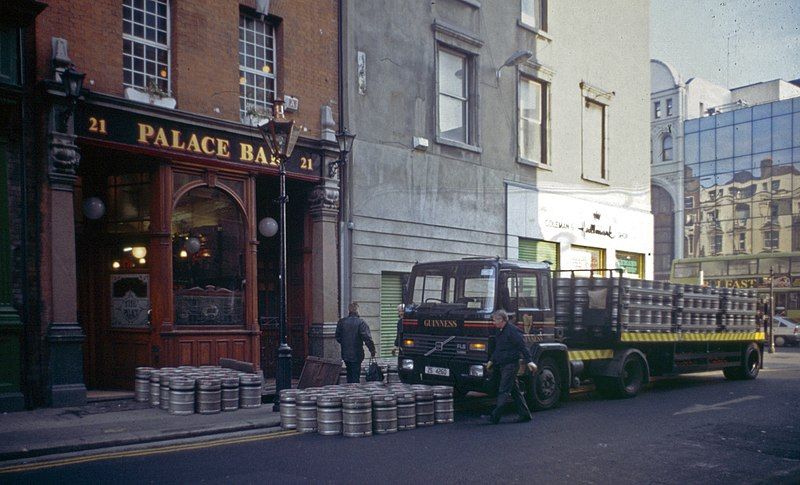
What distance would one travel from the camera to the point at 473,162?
19891 millimetres

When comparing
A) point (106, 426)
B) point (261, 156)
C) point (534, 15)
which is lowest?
point (106, 426)

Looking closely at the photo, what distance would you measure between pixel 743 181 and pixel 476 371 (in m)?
62.9

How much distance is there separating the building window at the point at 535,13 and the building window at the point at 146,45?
1183 cm

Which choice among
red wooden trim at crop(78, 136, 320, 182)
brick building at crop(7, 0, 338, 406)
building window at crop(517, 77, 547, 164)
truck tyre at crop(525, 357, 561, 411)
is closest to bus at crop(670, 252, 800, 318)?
building window at crop(517, 77, 547, 164)

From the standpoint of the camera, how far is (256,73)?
1525 cm

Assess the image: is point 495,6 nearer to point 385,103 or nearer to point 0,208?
point 385,103

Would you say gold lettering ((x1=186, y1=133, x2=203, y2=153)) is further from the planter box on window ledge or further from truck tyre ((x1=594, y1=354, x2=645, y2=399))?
truck tyre ((x1=594, y1=354, x2=645, y2=399))

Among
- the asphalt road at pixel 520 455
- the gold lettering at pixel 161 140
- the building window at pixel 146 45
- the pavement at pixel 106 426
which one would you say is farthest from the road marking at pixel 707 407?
the building window at pixel 146 45

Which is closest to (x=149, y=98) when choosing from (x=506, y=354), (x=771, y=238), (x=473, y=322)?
(x=473, y=322)

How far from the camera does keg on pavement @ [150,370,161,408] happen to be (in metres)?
11.7

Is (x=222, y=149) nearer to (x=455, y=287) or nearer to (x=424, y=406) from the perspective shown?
(x=455, y=287)

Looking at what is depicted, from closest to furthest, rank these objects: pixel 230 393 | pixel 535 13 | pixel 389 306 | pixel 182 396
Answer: pixel 182 396, pixel 230 393, pixel 389 306, pixel 535 13

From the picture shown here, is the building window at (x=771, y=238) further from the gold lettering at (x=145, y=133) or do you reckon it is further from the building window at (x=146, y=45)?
the gold lettering at (x=145, y=133)

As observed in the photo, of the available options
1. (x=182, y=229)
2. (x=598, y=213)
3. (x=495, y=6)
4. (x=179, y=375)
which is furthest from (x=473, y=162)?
(x=179, y=375)
